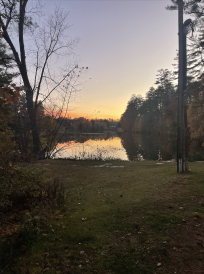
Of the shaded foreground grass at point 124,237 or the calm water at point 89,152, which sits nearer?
the shaded foreground grass at point 124,237

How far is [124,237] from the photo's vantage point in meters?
3.09

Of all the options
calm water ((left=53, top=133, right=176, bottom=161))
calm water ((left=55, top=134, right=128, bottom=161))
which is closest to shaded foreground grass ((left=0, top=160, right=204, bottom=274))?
calm water ((left=53, top=133, right=176, bottom=161))

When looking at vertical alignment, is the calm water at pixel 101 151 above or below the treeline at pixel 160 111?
below

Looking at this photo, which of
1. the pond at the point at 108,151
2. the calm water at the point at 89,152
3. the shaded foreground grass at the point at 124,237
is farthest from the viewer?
the calm water at the point at 89,152

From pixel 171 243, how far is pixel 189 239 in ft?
1.01

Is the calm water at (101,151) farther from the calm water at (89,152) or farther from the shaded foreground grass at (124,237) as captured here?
the shaded foreground grass at (124,237)

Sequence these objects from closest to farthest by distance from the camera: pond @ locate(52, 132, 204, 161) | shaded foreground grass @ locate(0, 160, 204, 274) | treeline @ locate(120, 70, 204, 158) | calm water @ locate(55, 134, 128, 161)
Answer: shaded foreground grass @ locate(0, 160, 204, 274) → pond @ locate(52, 132, 204, 161) → calm water @ locate(55, 134, 128, 161) → treeline @ locate(120, 70, 204, 158)

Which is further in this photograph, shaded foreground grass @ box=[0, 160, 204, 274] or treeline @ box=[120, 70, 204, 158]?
treeline @ box=[120, 70, 204, 158]

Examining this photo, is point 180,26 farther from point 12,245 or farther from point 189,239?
point 12,245

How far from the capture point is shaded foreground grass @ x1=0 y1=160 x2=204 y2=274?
248cm

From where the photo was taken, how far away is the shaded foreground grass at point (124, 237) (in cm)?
248

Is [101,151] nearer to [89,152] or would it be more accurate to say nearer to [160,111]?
[89,152]

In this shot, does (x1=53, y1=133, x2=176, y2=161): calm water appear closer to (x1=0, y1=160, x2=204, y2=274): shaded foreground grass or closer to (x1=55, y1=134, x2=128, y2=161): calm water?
(x1=55, y1=134, x2=128, y2=161): calm water

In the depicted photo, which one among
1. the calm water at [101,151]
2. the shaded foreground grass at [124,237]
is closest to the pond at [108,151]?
the calm water at [101,151]
